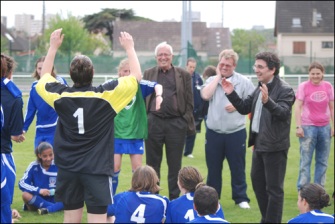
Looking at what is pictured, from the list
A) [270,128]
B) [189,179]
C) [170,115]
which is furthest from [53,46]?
[170,115]

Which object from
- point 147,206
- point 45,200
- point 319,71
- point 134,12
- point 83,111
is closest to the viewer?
point 83,111

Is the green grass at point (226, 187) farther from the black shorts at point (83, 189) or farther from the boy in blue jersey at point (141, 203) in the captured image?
the black shorts at point (83, 189)

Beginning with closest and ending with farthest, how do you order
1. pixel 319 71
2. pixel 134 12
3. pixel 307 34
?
1. pixel 319 71
2. pixel 134 12
3. pixel 307 34

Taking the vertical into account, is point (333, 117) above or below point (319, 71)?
below

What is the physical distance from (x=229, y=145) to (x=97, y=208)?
3.74 m

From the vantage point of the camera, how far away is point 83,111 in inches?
222

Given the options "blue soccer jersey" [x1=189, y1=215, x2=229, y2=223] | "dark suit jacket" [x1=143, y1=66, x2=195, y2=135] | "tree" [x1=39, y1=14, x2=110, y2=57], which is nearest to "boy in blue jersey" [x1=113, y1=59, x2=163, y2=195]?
"dark suit jacket" [x1=143, y1=66, x2=195, y2=135]

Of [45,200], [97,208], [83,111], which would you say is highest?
[83,111]

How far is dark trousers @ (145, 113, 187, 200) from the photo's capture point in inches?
355

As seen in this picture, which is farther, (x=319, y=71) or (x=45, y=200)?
(x=319, y=71)

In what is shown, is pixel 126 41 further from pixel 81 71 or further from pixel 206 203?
pixel 206 203

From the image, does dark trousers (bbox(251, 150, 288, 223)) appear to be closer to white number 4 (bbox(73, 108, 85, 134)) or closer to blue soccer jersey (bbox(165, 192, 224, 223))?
blue soccer jersey (bbox(165, 192, 224, 223))

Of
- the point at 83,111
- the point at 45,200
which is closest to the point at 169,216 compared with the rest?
the point at 83,111

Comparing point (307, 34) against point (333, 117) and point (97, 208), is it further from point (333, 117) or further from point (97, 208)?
point (97, 208)
